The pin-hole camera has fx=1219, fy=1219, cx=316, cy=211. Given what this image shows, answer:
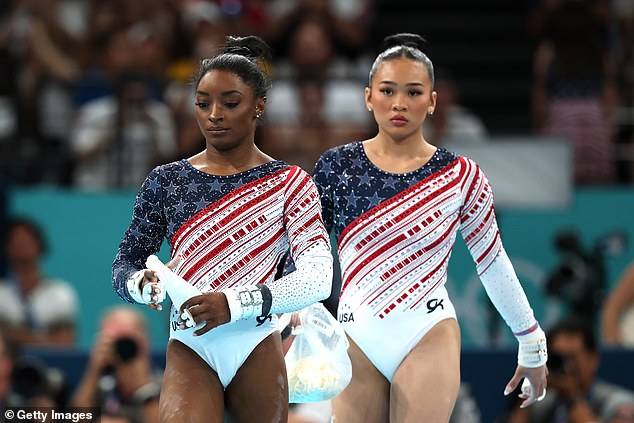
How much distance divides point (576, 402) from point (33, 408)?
308cm

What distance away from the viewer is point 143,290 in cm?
393

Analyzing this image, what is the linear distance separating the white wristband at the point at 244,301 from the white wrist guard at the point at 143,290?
0.68 ft

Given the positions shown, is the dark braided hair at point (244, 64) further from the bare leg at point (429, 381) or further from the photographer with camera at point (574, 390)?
the photographer with camera at point (574, 390)

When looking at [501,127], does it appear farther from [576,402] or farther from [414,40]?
[414,40]

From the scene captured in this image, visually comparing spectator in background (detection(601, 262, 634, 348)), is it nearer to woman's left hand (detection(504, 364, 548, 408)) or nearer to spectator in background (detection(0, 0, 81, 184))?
woman's left hand (detection(504, 364, 548, 408))

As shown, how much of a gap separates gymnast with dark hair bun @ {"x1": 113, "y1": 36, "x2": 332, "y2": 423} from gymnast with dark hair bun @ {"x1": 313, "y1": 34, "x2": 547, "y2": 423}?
536mm

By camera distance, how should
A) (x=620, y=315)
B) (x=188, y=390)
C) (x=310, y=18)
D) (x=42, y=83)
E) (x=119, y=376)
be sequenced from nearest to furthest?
1. (x=188, y=390)
2. (x=119, y=376)
3. (x=620, y=315)
4. (x=42, y=83)
5. (x=310, y=18)

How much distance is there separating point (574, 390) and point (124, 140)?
3.95 m

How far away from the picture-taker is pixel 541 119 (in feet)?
32.7

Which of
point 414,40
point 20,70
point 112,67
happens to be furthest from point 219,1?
point 414,40

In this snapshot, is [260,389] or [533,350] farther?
[533,350]

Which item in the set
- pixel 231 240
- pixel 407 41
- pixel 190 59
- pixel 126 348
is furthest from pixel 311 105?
Result: pixel 231 240

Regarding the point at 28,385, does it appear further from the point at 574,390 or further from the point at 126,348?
the point at 574,390

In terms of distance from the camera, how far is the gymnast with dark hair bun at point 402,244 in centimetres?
468
